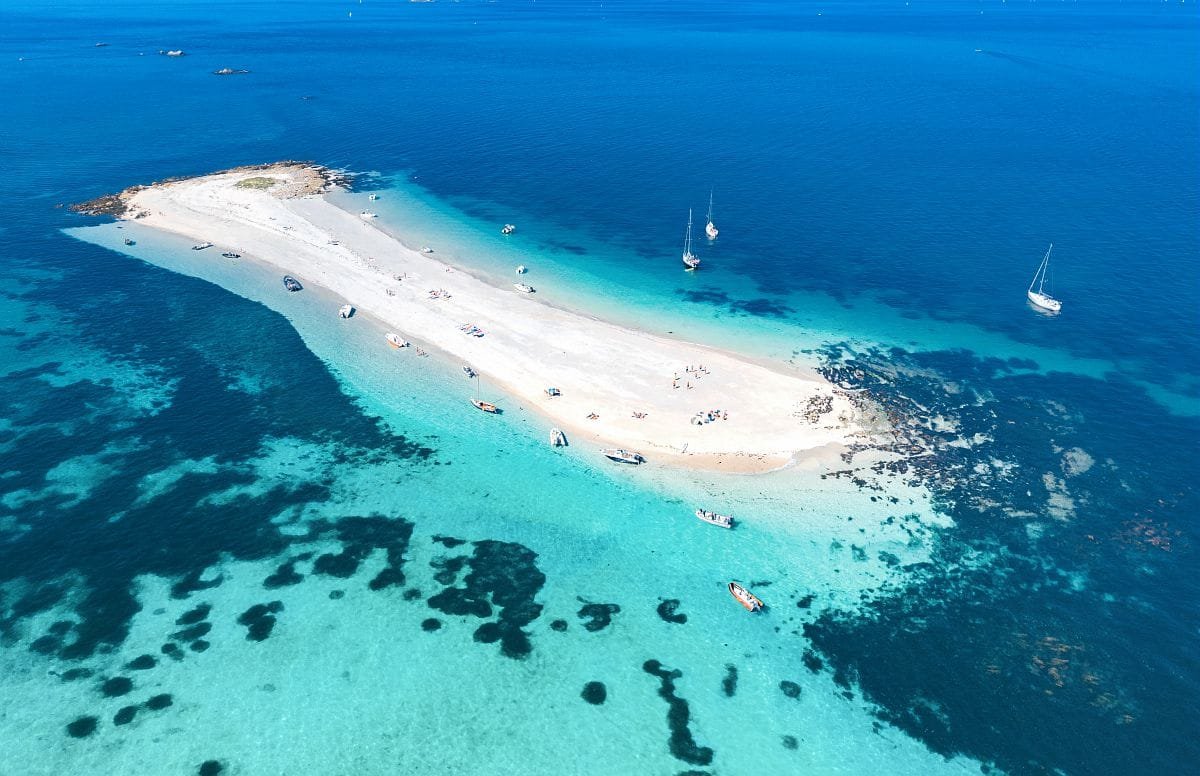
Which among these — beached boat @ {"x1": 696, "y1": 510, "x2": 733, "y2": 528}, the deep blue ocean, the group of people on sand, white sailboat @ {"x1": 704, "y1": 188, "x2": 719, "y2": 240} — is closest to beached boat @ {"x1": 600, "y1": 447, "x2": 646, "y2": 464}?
the deep blue ocean

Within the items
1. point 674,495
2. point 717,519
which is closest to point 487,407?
point 674,495

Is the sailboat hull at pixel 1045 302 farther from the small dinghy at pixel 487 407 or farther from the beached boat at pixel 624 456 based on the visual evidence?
the small dinghy at pixel 487 407

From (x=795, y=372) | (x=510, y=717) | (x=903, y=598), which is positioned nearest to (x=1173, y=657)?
(x=903, y=598)

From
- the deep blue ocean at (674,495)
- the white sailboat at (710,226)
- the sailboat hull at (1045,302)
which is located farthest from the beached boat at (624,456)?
the sailboat hull at (1045,302)

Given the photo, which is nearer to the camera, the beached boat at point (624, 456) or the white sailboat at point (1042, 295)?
the beached boat at point (624, 456)

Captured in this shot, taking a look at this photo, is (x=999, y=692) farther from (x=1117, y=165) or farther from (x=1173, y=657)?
(x=1117, y=165)

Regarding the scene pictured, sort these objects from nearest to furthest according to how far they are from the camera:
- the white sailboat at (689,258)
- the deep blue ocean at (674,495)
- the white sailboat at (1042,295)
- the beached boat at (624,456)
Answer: the deep blue ocean at (674,495) < the beached boat at (624,456) < the white sailboat at (1042,295) < the white sailboat at (689,258)

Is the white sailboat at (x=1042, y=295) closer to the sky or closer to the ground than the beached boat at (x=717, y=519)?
closer to the sky

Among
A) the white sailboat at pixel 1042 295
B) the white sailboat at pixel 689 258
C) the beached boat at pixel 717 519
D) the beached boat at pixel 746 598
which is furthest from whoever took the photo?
the white sailboat at pixel 689 258

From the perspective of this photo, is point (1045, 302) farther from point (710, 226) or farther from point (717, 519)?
point (717, 519)
